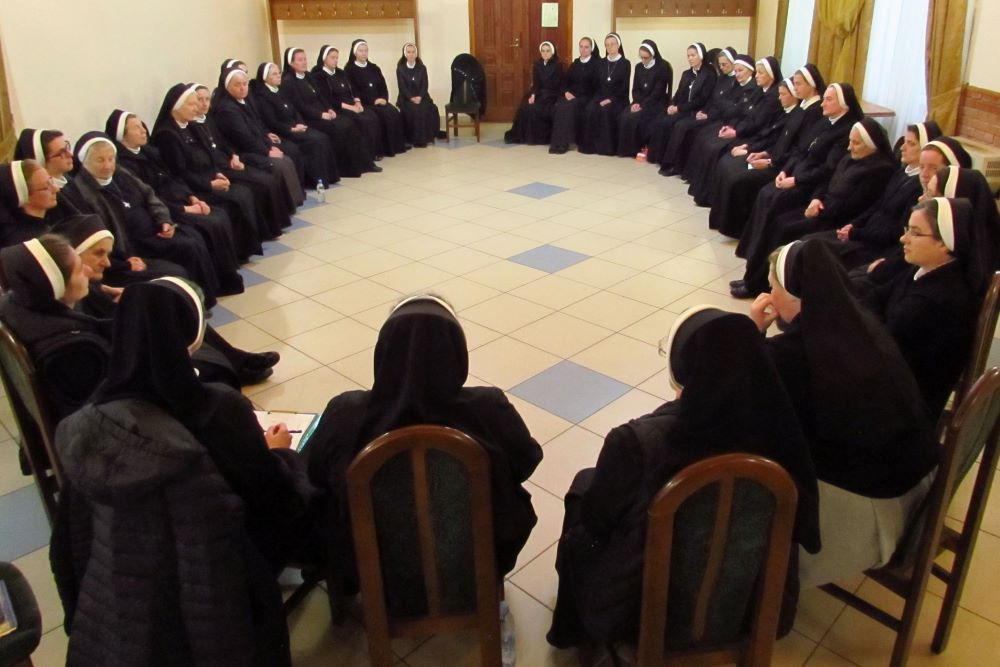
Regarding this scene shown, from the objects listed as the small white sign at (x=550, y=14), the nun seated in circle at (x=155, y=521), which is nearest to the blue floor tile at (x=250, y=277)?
the nun seated in circle at (x=155, y=521)

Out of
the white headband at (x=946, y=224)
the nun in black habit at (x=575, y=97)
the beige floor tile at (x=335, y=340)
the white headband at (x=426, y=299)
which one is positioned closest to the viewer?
the white headband at (x=426, y=299)

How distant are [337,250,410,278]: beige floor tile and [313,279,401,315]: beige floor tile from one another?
21 centimetres

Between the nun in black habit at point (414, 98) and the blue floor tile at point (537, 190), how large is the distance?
2.25m

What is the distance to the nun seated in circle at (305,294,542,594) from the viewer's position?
1.91m

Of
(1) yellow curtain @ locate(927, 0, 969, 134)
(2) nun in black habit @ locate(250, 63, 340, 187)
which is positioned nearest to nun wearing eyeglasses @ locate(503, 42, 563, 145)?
(2) nun in black habit @ locate(250, 63, 340, 187)

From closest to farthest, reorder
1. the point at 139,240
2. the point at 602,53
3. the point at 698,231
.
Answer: the point at 139,240, the point at 698,231, the point at 602,53

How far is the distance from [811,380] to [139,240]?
13.1 feet

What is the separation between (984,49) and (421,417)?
564 cm

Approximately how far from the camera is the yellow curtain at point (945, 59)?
18.6ft

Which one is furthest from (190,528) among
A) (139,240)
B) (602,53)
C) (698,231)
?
(602,53)

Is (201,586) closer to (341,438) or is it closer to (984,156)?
(341,438)

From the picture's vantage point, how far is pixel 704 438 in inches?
70.3

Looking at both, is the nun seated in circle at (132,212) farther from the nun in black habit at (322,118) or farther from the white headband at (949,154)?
the white headband at (949,154)

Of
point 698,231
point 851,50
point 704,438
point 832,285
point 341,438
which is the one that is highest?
point 851,50
